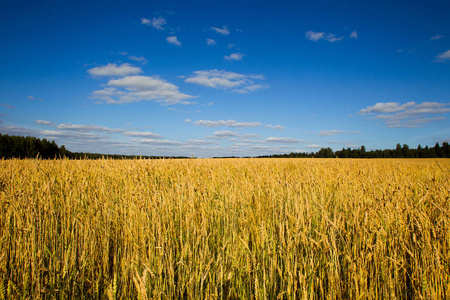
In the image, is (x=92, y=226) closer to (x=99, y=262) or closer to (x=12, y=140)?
(x=99, y=262)

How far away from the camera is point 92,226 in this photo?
Answer: 2.37 metres

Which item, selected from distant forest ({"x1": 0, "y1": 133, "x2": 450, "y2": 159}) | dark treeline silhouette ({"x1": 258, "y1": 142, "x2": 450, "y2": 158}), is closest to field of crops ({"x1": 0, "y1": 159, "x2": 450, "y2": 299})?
distant forest ({"x1": 0, "y1": 133, "x2": 450, "y2": 159})

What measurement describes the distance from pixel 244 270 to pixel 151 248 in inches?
31.9

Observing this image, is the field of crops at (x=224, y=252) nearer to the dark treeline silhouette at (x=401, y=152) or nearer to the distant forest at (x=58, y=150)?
the distant forest at (x=58, y=150)

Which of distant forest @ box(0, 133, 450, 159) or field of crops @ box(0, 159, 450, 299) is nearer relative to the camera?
field of crops @ box(0, 159, 450, 299)

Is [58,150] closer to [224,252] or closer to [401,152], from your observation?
[224,252]

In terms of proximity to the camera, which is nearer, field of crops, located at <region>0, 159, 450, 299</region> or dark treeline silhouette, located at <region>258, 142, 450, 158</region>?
field of crops, located at <region>0, 159, 450, 299</region>

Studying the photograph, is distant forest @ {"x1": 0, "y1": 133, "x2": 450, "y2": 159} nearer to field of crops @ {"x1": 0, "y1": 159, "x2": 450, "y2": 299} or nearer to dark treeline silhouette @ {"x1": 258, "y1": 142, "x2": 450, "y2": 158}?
dark treeline silhouette @ {"x1": 258, "y1": 142, "x2": 450, "y2": 158}

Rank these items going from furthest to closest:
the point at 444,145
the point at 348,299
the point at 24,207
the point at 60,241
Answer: the point at 444,145 < the point at 24,207 < the point at 60,241 < the point at 348,299

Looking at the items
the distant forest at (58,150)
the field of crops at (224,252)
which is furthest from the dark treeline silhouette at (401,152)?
the field of crops at (224,252)

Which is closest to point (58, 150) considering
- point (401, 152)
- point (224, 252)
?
point (224, 252)

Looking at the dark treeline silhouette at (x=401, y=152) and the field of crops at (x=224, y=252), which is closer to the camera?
the field of crops at (x=224, y=252)

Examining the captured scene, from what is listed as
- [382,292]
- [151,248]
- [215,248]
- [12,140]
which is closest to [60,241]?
[151,248]

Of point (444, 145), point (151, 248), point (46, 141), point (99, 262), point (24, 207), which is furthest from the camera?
point (444, 145)
